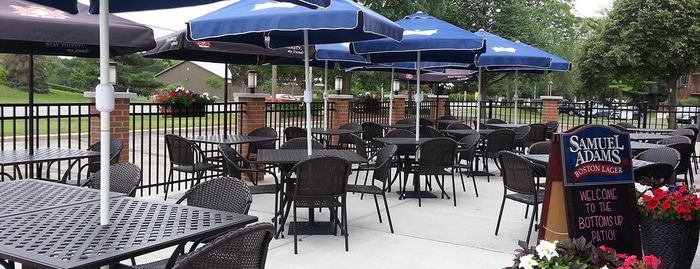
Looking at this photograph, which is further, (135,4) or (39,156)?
(39,156)

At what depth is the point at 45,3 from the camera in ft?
12.2

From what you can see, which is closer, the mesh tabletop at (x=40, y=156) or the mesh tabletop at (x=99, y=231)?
the mesh tabletop at (x=99, y=231)

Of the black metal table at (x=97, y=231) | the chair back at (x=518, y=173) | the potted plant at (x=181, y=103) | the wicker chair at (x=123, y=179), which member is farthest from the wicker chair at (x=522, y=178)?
the potted plant at (x=181, y=103)

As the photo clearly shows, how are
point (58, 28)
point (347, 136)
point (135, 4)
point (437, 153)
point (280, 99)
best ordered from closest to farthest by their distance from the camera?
point (135, 4) < point (58, 28) < point (437, 153) < point (347, 136) < point (280, 99)

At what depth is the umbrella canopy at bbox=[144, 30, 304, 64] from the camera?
7656 mm

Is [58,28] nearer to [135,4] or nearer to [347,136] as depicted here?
[135,4]

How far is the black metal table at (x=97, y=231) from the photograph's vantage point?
7.61 ft

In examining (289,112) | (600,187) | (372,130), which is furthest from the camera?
(289,112)

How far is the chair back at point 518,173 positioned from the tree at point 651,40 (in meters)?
19.3

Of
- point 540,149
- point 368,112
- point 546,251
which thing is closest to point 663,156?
point 540,149

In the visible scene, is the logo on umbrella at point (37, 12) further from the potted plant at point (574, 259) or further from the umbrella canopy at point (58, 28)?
the potted plant at point (574, 259)

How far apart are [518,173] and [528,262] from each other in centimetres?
301

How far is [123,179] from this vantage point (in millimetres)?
4055

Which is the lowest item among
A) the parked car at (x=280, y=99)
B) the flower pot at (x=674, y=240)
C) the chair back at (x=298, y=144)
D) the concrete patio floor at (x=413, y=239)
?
the concrete patio floor at (x=413, y=239)
